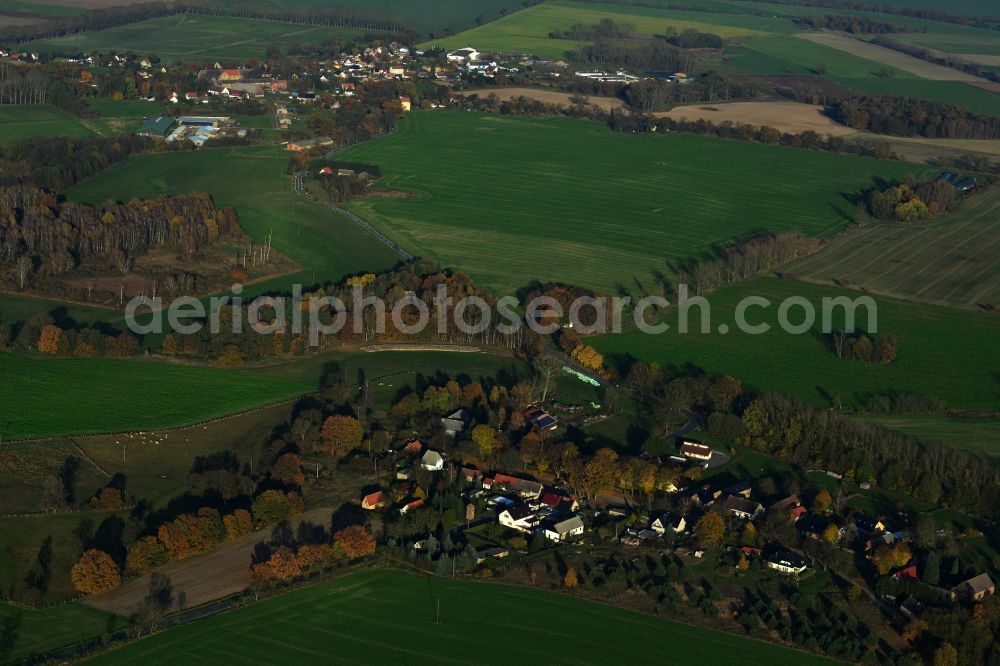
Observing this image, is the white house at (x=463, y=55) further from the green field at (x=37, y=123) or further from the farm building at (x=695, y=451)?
the farm building at (x=695, y=451)

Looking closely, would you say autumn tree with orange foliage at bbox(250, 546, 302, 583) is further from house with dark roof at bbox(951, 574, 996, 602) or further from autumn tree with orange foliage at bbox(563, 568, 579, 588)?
house with dark roof at bbox(951, 574, 996, 602)

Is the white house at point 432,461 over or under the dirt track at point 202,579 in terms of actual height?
over

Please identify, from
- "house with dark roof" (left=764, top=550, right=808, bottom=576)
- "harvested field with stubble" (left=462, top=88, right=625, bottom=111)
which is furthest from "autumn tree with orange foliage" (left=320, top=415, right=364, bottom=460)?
"harvested field with stubble" (left=462, top=88, right=625, bottom=111)

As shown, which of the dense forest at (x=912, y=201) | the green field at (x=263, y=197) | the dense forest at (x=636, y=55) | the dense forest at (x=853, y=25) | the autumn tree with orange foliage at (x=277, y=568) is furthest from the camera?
the dense forest at (x=853, y=25)

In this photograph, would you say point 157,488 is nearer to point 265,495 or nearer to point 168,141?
point 265,495

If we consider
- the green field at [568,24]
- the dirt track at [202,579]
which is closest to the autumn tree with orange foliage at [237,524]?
the dirt track at [202,579]

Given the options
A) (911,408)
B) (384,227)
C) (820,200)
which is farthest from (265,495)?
(820,200)

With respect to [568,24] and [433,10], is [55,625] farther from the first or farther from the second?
[433,10]
